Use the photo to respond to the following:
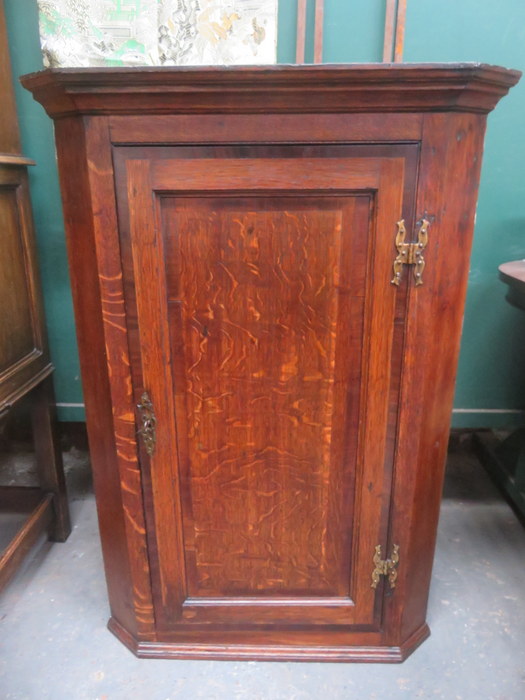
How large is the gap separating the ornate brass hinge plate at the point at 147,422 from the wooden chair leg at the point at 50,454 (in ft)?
2.13

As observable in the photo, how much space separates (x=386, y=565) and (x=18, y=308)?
49.7 inches

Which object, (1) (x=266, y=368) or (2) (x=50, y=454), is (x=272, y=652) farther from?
(2) (x=50, y=454)

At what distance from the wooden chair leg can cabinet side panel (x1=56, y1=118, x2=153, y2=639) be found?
19.6 inches

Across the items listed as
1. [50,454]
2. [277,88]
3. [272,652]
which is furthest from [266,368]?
[50,454]

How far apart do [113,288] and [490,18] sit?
58.6 inches

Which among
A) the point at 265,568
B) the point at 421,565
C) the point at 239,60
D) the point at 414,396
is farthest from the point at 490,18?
the point at 265,568

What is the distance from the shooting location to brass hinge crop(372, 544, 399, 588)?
1.32 metres

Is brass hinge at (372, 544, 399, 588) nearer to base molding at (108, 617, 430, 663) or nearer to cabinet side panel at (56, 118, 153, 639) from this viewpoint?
base molding at (108, 617, 430, 663)

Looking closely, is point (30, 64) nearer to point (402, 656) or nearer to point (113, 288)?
point (113, 288)

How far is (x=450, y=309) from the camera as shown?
1164mm

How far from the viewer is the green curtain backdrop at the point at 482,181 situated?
1.67 metres

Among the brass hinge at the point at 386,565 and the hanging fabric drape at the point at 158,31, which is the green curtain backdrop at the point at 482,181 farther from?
the brass hinge at the point at 386,565

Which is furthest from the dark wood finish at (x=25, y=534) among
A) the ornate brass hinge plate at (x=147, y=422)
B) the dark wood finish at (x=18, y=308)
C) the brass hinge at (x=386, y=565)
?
the brass hinge at (x=386, y=565)

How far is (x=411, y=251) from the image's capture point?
3.53 ft
